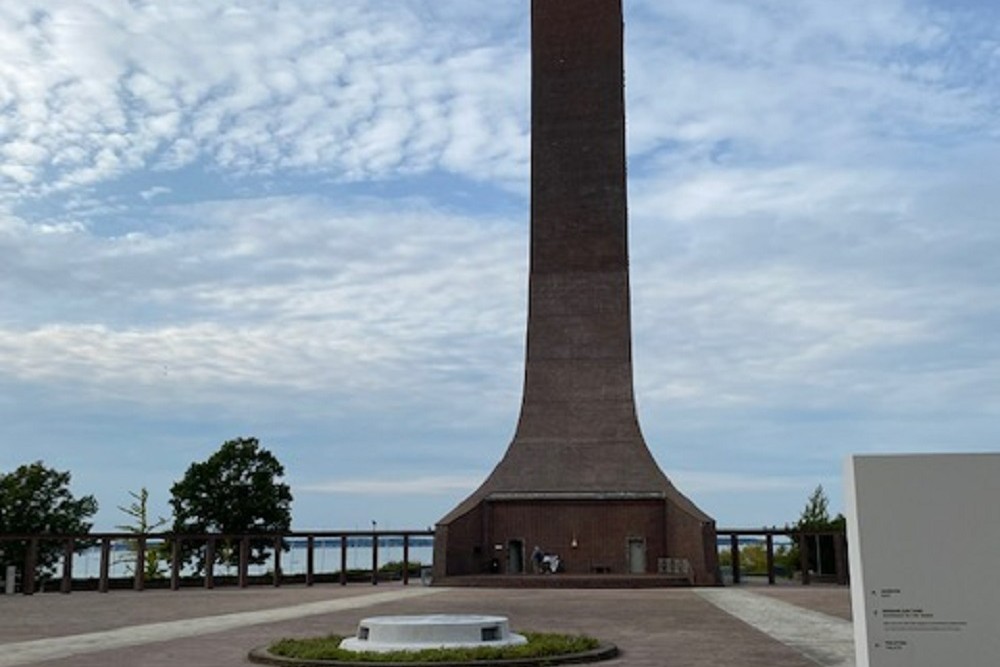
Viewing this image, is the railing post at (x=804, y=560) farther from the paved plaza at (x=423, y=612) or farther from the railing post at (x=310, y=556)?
the railing post at (x=310, y=556)

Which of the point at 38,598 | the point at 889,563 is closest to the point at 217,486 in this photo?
the point at 38,598

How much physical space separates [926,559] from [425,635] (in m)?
6.07

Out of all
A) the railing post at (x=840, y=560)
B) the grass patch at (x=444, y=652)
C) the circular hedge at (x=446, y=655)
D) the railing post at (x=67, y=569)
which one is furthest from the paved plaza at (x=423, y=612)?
the railing post at (x=840, y=560)

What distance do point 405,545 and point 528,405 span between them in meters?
5.82

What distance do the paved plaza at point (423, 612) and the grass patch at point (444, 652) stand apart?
524mm

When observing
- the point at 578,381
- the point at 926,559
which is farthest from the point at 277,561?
the point at 926,559

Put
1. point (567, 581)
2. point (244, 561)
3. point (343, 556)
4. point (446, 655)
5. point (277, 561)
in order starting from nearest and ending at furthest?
1. point (446, 655)
2. point (567, 581)
3. point (244, 561)
4. point (277, 561)
5. point (343, 556)

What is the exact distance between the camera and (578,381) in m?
32.3

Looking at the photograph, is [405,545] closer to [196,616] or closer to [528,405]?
[528,405]

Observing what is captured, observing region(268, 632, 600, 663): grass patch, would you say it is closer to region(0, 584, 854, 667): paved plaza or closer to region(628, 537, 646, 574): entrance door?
region(0, 584, 854, 667): paved plaza

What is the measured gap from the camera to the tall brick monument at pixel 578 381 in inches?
1200

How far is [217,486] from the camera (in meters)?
35.1

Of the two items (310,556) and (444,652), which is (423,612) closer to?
(444,652)

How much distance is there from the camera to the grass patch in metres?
10.4
